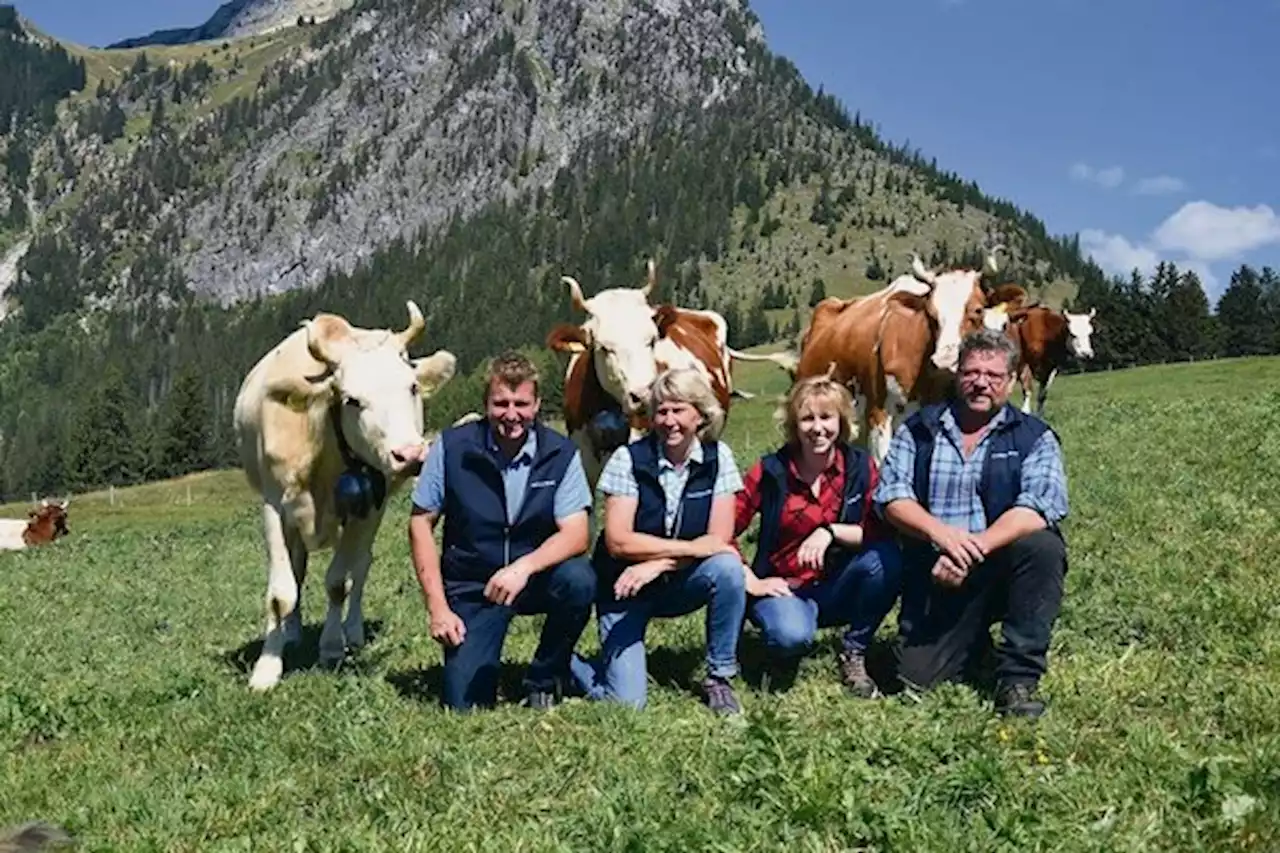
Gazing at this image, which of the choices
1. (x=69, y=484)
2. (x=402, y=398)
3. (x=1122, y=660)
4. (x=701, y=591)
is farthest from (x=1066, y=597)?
(x=69, y=484)

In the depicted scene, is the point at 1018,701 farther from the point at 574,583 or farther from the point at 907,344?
the point at 907,344

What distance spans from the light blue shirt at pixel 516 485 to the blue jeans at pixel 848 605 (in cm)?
134

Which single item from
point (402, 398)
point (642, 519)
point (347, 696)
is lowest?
point (347, 696)

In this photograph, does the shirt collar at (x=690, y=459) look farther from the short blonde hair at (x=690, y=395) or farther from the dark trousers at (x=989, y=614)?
the dark trousers at (x=989, y=614)

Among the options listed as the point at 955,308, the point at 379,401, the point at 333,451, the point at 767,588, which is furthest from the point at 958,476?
the point at 955,308

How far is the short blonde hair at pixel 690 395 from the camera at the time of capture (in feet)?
23.8

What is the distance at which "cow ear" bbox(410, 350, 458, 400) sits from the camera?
9250 millimetres

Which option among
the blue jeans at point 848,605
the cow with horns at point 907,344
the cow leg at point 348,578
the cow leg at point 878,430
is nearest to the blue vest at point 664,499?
the blue jeans at point 848,605

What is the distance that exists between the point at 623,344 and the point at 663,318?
889 mm

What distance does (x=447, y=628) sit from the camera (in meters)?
7.28

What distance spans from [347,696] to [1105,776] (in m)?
4.53

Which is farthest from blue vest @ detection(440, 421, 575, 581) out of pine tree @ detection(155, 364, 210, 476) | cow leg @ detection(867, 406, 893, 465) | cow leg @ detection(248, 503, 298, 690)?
pine tree @ detection(155, 364, 210, 476)

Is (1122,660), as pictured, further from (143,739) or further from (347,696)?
(143,739)

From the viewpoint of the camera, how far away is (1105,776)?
497 cm
